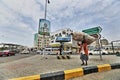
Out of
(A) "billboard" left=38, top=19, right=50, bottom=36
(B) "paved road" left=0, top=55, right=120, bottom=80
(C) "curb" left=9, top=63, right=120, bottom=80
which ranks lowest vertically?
(B) "paved road" left=0, top=55, right=120, bottom=80

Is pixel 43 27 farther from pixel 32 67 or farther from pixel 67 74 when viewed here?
pixel 67 74

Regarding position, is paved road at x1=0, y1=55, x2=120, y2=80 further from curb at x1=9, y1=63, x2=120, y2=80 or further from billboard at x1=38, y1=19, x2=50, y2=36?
billboard at x1=38, y1=19, x2=50, y2=36

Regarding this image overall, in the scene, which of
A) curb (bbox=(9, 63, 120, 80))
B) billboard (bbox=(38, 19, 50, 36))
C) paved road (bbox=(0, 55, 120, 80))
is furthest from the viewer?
billboard (bbox=(38, 19, 50, 36))

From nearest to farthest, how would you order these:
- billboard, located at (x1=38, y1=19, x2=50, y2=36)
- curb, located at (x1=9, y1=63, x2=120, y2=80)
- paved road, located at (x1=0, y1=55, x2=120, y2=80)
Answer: curb, located at (x1=9, y1=63, x2=120, y2=80), paved road, located at (x1=0, y1=55, x2=120, y2=80), billboard, located at (x1=38, y1=19, x2=50, y2=36)

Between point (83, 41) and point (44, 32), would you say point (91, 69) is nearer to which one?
point (83, 41)

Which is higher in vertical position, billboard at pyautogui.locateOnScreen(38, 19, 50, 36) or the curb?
billboard at pyautogui.locateOnScreen(38, 19, 50, 36)

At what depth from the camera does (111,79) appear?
4.93 m

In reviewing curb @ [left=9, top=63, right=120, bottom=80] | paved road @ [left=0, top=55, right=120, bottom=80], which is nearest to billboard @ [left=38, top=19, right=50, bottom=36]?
paved road @ [left=0, top=55, right=120, bottom=80]

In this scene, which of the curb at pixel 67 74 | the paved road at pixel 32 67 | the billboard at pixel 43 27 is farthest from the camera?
the billboard at pixel 43 27

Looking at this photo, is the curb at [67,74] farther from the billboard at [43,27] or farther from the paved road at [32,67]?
the billboard at [43,27]

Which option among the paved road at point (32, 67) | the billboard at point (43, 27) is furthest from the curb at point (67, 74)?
the billboard at point (43, 27)

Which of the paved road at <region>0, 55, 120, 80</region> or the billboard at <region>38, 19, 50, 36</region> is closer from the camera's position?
the paved road at <region>0, 55, 120, 80</region>

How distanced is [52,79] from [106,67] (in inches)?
124

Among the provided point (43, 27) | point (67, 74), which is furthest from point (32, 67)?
point (43, 27)
